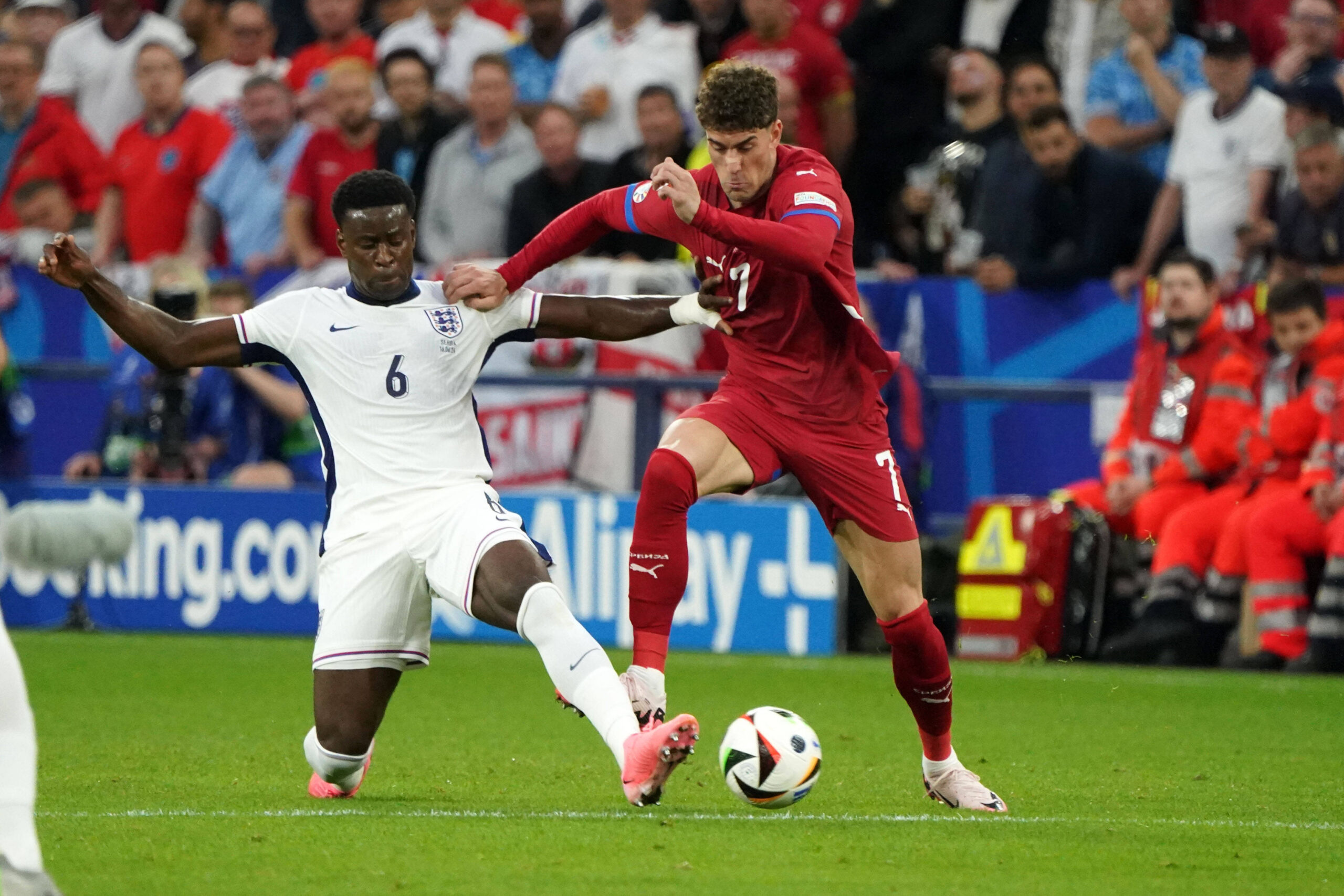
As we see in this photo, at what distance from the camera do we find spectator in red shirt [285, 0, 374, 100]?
1439cm

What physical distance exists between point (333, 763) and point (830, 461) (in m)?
1.73

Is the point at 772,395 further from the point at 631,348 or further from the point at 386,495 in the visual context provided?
the point at 631,348

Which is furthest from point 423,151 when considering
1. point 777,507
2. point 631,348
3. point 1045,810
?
point 1045,810

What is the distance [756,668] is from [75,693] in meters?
3.33

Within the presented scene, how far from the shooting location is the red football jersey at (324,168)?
515 inches

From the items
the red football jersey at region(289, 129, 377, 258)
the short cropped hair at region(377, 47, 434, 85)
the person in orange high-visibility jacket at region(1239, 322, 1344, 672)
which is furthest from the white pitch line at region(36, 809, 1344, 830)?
the short cropped hair at region(377, 47, 434, 85)

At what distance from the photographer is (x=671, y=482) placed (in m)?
5.89

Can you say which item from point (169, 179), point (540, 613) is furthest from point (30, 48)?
point (540, 613)

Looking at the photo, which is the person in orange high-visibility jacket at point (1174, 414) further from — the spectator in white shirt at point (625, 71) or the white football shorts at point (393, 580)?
the white football shorts at point (393, 580)

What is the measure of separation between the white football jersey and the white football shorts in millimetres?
72

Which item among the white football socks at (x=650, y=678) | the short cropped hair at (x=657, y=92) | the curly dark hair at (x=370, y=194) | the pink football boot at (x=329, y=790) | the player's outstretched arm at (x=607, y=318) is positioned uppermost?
the short cropped hair at (x=657, y=92)

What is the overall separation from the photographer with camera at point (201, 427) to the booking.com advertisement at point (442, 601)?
0.23 metres

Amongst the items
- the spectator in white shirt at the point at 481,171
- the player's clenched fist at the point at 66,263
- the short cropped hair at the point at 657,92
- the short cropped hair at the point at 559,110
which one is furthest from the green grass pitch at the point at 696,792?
the short cropped hair at the point at 559,110

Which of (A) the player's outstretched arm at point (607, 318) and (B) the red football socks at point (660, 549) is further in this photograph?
(A) the player's outstretched arm at point (607, 318)
